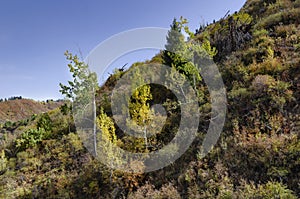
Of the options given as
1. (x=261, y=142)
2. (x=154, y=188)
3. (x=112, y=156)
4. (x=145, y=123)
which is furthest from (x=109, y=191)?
(x=261, y=142)

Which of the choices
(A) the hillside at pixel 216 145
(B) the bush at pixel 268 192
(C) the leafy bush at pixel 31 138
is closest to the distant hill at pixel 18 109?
(C) the leafy bush at pixel 31 138

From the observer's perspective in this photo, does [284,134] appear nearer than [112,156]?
Yes

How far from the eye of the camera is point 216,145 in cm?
1091

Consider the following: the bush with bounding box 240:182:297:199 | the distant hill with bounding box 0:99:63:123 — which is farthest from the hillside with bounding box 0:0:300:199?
the distant hill with bounding box 0:99:63:123

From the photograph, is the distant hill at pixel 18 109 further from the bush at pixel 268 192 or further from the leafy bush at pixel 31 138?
the bush at pixel 268 192

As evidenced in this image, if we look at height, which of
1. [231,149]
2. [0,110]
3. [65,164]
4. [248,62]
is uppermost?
[0,110]

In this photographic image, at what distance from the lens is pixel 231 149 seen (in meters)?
10.1

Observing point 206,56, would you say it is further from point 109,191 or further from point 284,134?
point 109,191

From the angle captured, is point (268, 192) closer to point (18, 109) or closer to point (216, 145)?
point (216, 145)

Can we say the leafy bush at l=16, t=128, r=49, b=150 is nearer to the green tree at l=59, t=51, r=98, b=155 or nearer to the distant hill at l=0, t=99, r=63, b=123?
the green tree at l=59, t=51, r=98, b=155

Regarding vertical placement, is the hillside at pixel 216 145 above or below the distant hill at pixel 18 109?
below

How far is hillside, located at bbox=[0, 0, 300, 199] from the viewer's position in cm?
883

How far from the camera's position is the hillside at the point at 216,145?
8.83 metres

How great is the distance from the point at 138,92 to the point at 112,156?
3889 millimetres
